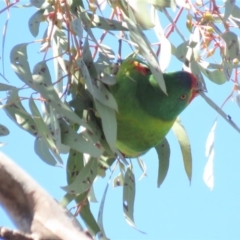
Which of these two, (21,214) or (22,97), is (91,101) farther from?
(21,214)

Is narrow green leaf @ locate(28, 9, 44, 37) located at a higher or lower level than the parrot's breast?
higher

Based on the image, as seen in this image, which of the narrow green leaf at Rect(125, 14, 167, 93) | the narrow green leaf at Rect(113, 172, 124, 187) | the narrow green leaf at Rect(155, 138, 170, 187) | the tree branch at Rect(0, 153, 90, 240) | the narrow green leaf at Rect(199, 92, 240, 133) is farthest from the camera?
the narrow green leaf at Rect(113, 172, 124, 187)

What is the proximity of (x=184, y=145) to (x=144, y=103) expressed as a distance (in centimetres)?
19

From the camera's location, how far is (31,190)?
1183 mm

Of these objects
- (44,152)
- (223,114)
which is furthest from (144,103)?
(44,152)

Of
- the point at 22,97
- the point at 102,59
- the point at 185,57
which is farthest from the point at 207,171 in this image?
the point at 22,97

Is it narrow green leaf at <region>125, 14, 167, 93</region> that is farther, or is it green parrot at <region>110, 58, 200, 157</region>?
green parrot at <region>110, 58, 200, 157</region>

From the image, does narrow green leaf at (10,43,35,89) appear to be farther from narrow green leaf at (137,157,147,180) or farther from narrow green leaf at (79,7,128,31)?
narrow green leaf at (137,157,147,180)

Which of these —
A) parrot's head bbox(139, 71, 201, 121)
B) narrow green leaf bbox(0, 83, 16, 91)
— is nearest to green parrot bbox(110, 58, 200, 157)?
parrot's head bbox(139, 71, 201, 121)

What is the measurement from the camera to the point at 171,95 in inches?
60.0

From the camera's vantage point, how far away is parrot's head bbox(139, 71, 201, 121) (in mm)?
1489

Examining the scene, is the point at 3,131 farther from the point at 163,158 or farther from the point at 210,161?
the point at 210,161

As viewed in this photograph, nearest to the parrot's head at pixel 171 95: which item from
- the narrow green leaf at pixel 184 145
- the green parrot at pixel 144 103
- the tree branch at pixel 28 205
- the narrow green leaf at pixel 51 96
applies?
the green parrot at pixel 144 103

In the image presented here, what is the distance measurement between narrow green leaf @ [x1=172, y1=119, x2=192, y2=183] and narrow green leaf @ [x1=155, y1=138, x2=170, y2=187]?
0.12ft
